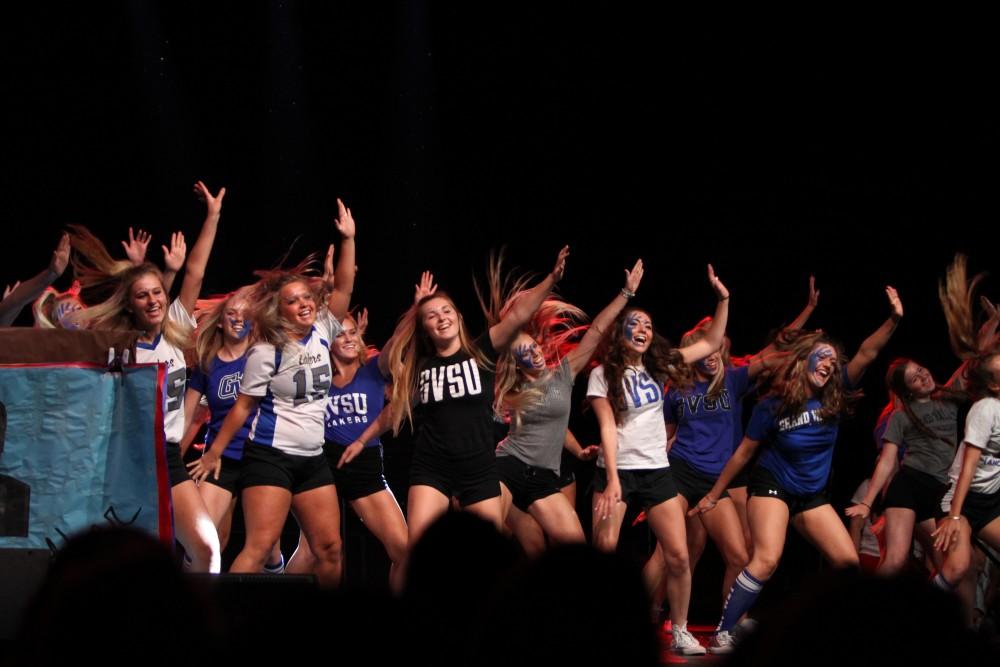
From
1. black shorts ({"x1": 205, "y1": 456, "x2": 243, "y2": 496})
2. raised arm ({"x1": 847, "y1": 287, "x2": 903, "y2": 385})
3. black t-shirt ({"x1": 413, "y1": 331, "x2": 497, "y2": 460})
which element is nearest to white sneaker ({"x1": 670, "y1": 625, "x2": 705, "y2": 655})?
black t-shirt ({"x1": 413, "y1": 331, "x2": 497, "y2": 460})

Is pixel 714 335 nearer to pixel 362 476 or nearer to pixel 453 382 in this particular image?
pixel 453 382

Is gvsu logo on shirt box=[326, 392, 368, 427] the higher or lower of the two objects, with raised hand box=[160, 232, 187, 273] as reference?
lower

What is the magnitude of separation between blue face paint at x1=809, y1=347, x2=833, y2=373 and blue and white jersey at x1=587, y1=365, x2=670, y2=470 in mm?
920

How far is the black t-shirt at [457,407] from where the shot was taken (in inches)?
228

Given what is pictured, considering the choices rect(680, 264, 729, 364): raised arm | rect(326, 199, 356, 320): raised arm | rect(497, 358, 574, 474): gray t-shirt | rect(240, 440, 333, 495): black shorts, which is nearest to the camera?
rect(240, 440, 333, 495): black shorts

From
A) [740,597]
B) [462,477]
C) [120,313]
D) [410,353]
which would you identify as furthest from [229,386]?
[740,597]

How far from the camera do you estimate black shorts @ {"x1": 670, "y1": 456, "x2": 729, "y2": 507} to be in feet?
23.7

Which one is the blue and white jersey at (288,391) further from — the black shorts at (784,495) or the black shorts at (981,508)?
the black shorts at (981,508)

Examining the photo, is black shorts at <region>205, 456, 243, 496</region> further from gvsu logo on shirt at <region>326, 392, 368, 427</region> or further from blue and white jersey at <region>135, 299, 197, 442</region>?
gvsu logo on shirt at <region>326, 392, 368, 427</region>

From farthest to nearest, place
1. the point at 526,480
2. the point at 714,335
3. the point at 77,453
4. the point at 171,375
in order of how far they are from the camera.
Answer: the point at 714,335 → the point at 526,480 → the point at 171,375 → the point at 77,453

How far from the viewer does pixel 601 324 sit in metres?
6.72

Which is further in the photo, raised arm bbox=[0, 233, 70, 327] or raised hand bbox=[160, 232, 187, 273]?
raised hand bbox=[160, 232, 187, 273]

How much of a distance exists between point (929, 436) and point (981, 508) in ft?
1.73

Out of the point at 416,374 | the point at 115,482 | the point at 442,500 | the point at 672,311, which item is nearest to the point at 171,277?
the point at 416,374
